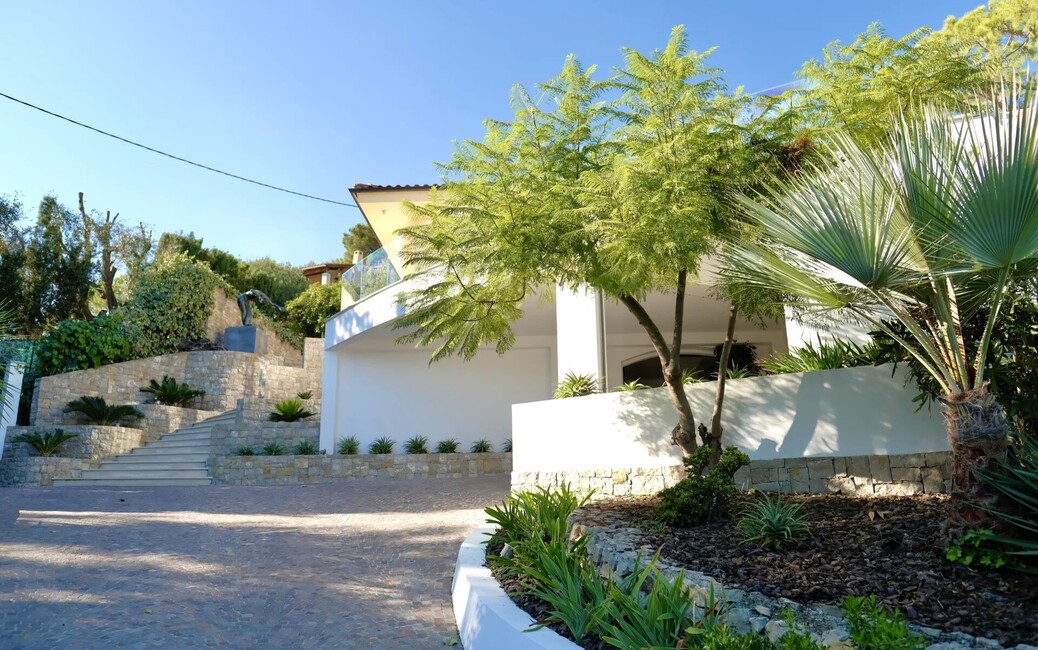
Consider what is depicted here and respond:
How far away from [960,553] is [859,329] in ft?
15.4

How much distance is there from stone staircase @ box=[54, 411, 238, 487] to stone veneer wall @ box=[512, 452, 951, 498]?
33.5 feet

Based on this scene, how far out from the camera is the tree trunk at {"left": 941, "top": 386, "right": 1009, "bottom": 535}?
379cm

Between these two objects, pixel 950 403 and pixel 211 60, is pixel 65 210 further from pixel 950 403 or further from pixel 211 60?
pixel 950 403

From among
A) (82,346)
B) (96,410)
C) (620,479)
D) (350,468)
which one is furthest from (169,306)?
(620,479)

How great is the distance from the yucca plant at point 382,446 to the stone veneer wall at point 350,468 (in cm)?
40

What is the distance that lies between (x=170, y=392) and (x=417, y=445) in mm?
7805

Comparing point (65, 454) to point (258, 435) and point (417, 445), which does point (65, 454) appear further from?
point (417, 445)

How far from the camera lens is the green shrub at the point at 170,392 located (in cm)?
1795

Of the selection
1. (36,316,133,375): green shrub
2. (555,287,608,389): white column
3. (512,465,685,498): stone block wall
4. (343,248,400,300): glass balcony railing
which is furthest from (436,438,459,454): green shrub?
(36,316,133,375): green shrub

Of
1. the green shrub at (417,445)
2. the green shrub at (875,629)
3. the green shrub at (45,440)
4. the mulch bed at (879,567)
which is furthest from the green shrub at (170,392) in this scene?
the green shrub at (875,629)

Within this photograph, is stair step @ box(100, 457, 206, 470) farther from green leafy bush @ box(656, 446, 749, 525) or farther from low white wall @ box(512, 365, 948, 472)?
green leafy bush @ box(656, 446, 749, 525)

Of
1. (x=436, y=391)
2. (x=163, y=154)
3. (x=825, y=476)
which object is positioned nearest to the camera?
(x=825, y=476)

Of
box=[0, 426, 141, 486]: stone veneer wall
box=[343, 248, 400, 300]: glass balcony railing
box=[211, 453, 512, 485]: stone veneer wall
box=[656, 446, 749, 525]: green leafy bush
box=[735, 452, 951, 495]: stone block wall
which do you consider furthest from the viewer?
box=[343, 248, 400, 300]: glass balcony railing

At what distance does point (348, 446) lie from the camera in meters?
15.4
